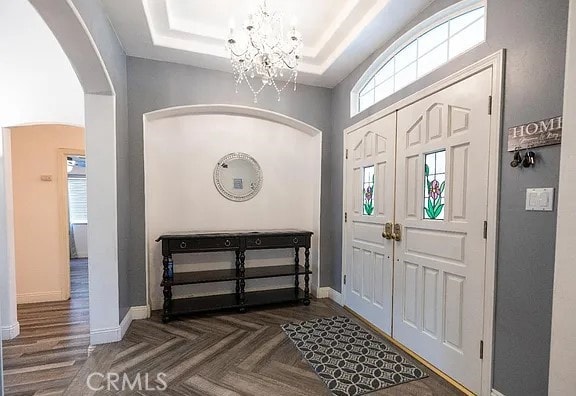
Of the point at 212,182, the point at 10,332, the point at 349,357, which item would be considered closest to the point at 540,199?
the point at 349,357

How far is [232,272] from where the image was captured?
135 inches

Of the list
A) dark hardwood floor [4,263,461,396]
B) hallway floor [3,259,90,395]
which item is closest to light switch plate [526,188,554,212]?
dark hardwood floor [4,263,461,396]

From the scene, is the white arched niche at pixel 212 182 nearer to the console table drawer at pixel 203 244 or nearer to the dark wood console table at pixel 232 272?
the dark wood console table at pixel 232 272

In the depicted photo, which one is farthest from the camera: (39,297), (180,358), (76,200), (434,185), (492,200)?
(76,200)

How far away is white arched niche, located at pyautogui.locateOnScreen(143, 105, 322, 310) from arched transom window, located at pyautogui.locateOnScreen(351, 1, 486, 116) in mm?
929

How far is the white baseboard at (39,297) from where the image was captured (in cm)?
348

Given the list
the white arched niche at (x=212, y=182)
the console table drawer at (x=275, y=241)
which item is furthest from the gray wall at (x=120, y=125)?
the console table drawer at (x=275, y=241)

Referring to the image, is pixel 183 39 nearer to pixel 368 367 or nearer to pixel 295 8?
pixel 295 8

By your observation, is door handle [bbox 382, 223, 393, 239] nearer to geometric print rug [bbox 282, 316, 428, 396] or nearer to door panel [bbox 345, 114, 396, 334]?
door panel [bbox 345, 114, 396, 334]

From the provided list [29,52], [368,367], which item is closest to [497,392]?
[368,367]

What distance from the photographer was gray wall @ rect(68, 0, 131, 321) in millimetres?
2209

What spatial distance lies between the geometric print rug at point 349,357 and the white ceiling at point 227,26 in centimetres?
287

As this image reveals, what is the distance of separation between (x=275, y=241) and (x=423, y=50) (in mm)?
2459

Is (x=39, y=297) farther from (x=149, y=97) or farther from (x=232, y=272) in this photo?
(x=149, y=97)
